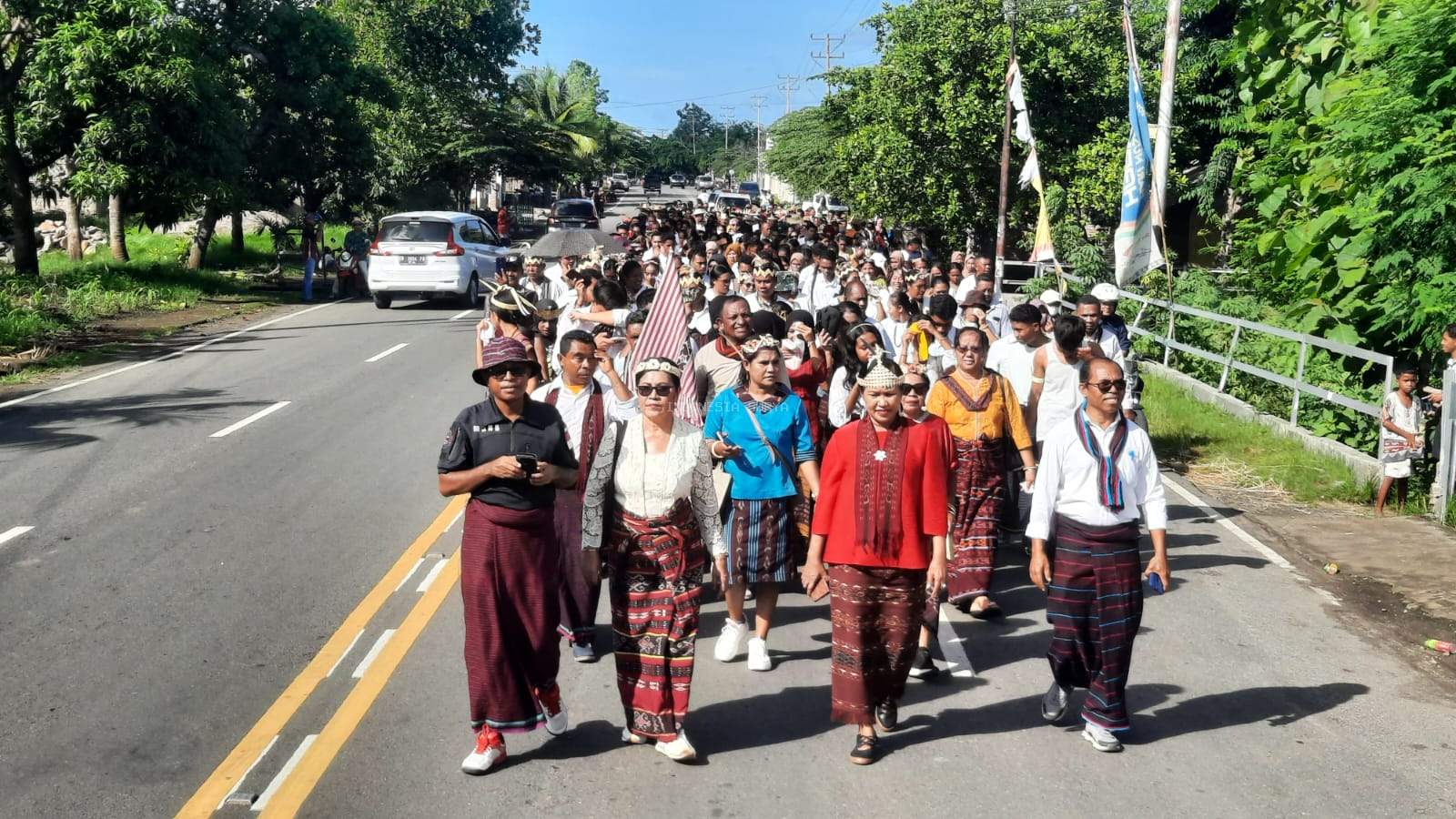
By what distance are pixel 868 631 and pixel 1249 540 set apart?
527 cm

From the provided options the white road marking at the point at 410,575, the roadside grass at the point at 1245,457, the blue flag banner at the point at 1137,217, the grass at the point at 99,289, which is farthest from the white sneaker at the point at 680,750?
the grass at the point at 99,289

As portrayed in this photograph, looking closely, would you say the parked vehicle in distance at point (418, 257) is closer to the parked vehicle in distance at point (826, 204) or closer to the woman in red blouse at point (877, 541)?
the woman in red blouse at point (877, 541)

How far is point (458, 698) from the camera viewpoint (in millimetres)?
6230

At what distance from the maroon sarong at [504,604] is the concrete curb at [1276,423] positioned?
8.12 metres

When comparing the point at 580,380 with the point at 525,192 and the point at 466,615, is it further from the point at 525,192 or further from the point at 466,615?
the point at 525,192

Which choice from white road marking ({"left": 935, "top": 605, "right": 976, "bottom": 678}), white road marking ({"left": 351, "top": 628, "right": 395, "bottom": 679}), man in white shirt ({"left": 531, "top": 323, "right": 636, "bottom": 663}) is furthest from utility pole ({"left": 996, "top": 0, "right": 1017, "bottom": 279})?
white road marking ({"left": 351, "top": 628, "right": 395, "bottom": 679})

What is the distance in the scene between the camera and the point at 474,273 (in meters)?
26.0

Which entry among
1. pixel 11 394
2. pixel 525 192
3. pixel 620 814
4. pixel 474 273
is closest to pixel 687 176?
pixel 525 192

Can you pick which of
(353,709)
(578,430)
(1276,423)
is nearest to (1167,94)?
(1276,423)

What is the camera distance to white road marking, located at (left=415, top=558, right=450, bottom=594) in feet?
26.2

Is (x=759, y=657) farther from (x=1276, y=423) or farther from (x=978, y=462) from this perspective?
(x=1276, y=423)

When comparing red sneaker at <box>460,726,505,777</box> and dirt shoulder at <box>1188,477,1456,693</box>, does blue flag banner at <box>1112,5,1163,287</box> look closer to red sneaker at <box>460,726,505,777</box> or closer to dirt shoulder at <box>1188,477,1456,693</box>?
dirt shoulder at <box>1188,477,1456,693</box>

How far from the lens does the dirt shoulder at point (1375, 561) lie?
7770 mm

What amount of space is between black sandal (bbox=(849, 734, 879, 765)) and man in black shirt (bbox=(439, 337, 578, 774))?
126cm
